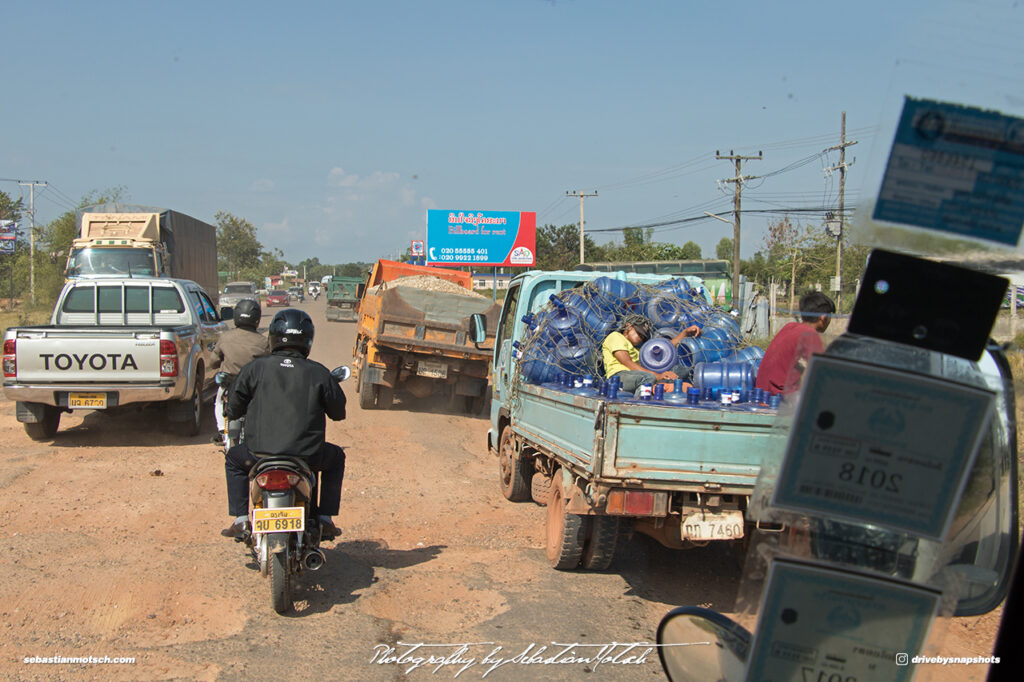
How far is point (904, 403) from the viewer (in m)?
1.58

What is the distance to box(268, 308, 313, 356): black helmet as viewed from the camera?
5238mm

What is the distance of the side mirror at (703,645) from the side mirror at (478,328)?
6.78 metres

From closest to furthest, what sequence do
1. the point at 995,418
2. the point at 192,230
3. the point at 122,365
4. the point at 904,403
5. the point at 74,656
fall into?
the point at 904,403
the point at 995,418
the point at 74,656
the point at 122,365
the point at 192,230

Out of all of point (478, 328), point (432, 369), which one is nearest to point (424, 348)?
point (432, 369)

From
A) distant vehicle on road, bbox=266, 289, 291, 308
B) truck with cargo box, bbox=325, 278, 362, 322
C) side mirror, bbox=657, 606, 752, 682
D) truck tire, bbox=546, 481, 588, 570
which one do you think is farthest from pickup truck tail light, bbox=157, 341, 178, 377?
distant vehicle on road, bbox=266, 289, 291, 308

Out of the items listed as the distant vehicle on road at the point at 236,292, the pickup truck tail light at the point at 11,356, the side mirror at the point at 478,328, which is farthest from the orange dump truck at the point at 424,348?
the distant vehicle on road at the point at 236,292

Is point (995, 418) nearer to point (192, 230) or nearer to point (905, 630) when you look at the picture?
point (905, 630)

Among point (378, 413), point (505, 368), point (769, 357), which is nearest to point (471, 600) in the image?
point (769, 357)

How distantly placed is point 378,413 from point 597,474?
8559mm

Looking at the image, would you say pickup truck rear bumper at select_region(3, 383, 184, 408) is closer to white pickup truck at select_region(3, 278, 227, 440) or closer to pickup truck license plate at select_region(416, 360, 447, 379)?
white pickup truck at select_region(3, 278, 227, 440)

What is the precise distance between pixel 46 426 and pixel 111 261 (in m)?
13.1

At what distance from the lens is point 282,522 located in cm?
473

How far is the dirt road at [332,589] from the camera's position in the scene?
4.22 metres

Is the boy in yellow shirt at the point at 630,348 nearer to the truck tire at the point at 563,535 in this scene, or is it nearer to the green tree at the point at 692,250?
the truck tire at the point at 563,535
